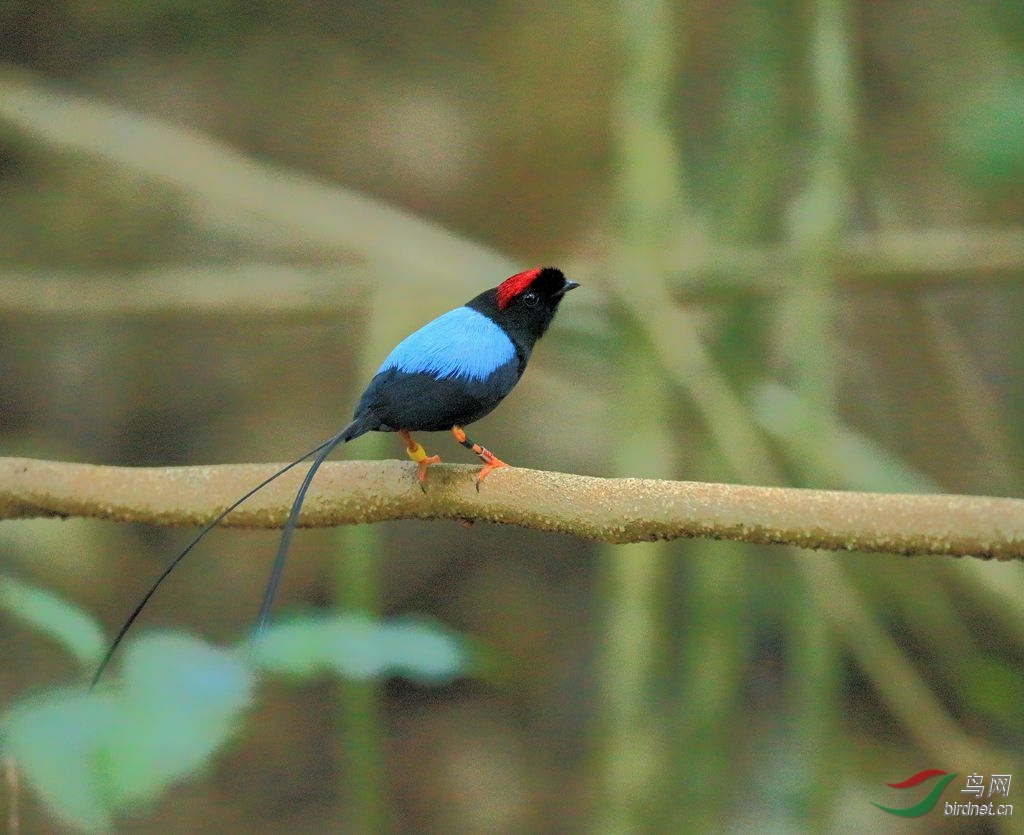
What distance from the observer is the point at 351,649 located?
58.6 inches

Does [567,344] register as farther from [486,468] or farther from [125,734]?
[125,734]

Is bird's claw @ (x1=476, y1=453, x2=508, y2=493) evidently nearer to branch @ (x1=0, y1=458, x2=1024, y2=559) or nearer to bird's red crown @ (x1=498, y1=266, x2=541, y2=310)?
branch @ (x1=0, y1=458, x2=1024, y2=559)

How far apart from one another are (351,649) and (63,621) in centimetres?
43

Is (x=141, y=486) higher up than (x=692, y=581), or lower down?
higher up

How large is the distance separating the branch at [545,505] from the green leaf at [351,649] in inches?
7.6

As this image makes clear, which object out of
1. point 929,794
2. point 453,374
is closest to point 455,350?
point 453,374

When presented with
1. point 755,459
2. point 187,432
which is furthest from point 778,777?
point 187,432

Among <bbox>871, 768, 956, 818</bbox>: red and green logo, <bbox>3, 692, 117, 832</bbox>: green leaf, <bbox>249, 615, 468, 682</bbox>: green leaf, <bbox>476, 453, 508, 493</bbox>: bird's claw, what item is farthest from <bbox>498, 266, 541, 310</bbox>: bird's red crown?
<bbox>871, 768, 956, 818</bbox>: red and green logo

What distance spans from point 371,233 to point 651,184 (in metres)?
1.31

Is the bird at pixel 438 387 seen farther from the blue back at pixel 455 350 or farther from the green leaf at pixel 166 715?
the green leaf at pixel 166 715

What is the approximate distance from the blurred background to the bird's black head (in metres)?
0.95

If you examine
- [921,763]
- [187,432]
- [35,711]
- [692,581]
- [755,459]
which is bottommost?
[921,763]

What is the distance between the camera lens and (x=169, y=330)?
492 centimetres

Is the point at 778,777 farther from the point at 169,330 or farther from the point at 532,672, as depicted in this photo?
the point at 169,330
